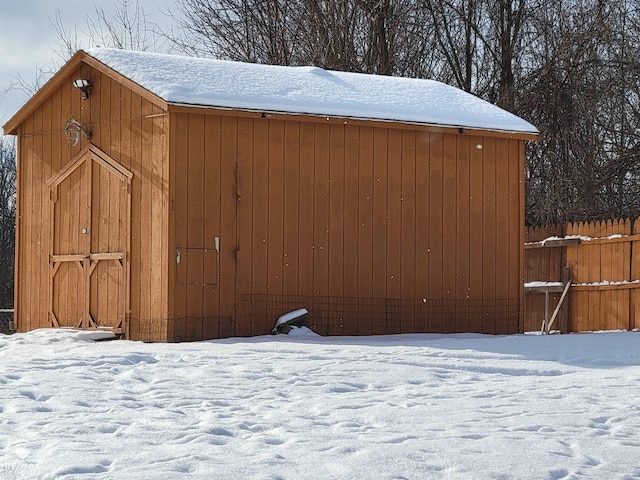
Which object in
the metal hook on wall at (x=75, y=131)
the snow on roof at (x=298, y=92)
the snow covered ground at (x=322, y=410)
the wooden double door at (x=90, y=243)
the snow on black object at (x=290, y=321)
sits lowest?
the snow covered ground at (x=322, y=410)

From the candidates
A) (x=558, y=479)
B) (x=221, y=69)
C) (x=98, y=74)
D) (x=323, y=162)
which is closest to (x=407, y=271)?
(x=323, y=162)

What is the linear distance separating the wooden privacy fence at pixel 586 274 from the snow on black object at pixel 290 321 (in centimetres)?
517

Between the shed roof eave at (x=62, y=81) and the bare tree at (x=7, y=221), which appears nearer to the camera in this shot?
the shed roof eave at (x=62, y=81)

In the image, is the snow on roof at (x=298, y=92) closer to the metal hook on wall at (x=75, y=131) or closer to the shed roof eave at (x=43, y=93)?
the shed roof eave at (x=43, y=93)

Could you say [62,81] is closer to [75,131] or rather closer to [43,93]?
[43,93]

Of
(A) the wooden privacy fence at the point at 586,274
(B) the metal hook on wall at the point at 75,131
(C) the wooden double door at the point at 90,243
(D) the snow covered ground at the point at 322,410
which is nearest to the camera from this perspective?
(D) the snow covered ground at the point at 322,410

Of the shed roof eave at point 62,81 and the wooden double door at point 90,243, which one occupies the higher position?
the shed roof eave at point 62,81

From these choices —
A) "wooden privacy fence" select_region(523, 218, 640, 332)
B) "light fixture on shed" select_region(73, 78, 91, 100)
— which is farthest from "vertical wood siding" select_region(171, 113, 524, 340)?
"wooden privacy fence" select_region(523, 218, 640, 332)

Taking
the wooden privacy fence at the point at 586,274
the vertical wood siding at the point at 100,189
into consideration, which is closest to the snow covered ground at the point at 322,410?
the vertical wood siding at the point at 100,189

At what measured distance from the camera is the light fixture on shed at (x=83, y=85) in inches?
512

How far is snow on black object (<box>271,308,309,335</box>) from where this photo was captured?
12.1m

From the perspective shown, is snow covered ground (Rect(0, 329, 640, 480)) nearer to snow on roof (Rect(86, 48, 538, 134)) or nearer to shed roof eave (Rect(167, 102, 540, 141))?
shed roof eave (Rect(167, 102, 540, 141))

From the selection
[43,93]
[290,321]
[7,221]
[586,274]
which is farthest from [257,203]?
[7,221]

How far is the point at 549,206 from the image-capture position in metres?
21.3
